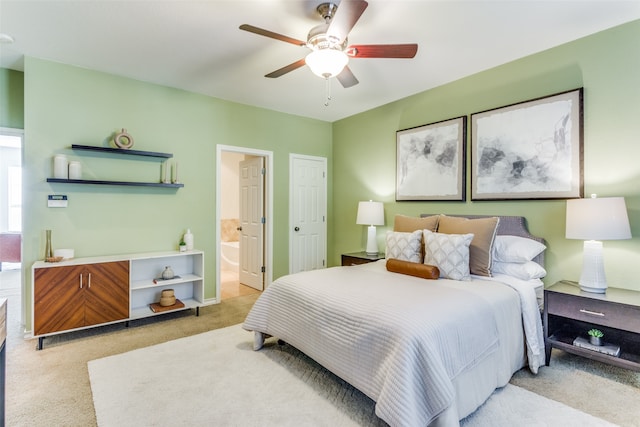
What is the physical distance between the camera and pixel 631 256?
2.40 meters

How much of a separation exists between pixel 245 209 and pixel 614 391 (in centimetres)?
449

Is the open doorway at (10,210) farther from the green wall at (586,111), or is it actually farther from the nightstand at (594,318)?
the nightstand at (594,318)

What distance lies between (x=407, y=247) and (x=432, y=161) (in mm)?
1322

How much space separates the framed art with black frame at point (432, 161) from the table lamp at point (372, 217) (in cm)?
30

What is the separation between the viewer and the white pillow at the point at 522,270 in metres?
2.58

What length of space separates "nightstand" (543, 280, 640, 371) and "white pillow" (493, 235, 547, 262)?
0.31 metres

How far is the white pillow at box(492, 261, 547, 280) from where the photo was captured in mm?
2578

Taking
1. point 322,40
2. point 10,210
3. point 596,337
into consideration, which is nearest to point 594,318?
point 596,337

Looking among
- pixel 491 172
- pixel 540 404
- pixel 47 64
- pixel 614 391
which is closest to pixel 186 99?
pixel 47 64

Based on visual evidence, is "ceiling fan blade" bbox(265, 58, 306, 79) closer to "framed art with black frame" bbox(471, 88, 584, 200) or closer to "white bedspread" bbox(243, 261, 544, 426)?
"white bedspread" bbox(243, 261, 544, 426)

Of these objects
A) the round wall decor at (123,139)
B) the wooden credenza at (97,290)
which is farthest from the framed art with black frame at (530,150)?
the round wall decor at (123,139)

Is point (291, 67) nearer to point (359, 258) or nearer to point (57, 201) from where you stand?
point (359, 258)

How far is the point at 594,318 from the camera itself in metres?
2.20

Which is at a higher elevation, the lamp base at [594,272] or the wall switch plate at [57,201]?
the wall switch plate at [57,201]
